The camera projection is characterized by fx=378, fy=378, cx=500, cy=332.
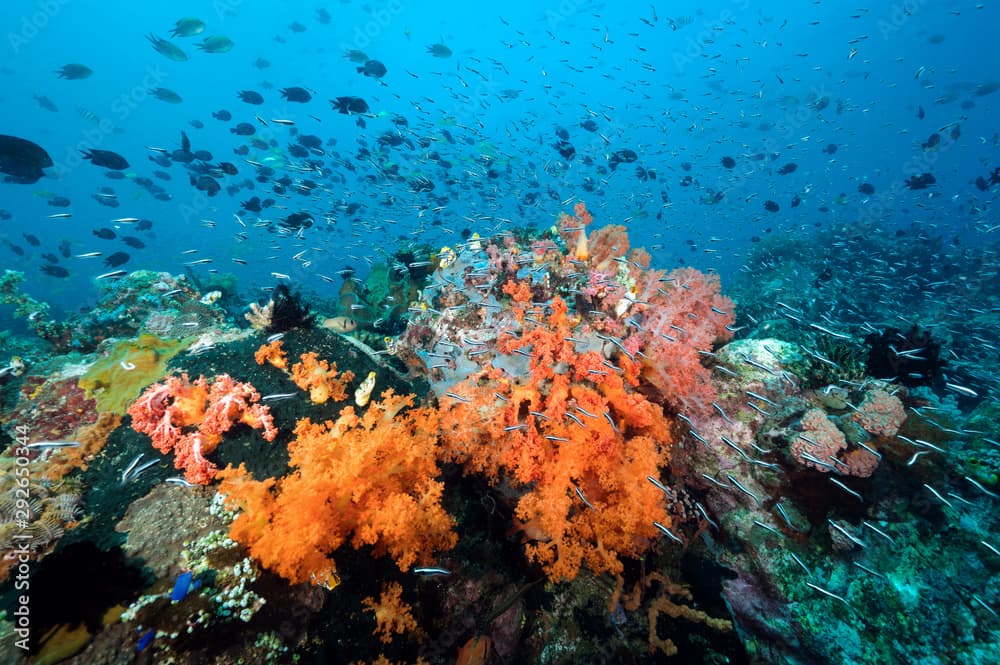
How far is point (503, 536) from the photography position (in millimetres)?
4641

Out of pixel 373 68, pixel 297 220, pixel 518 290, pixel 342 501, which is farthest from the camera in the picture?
pixel 373 68

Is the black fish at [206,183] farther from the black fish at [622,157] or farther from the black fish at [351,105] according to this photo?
the black fish at [622,157]

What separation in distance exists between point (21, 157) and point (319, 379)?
11.3m

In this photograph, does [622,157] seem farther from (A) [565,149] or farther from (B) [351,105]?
(B) [351,105]

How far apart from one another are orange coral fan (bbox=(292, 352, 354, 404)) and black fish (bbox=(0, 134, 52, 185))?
991 centimetres

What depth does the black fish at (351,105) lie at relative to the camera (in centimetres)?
1180

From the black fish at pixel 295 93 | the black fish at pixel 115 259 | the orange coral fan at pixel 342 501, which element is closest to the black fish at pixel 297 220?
the black fish at pixel 295 93

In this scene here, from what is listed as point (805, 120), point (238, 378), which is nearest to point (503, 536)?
point (238, 378)

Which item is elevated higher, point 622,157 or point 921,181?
point 921,181

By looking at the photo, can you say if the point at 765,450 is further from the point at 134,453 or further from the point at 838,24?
the point at 838,24

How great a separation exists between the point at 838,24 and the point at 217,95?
616 feet

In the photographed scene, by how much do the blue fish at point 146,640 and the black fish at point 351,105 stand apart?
12777 millimetres

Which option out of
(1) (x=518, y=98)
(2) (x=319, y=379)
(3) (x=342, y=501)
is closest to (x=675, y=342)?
(3) (x=342, y=501)

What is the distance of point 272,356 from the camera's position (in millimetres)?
4844
